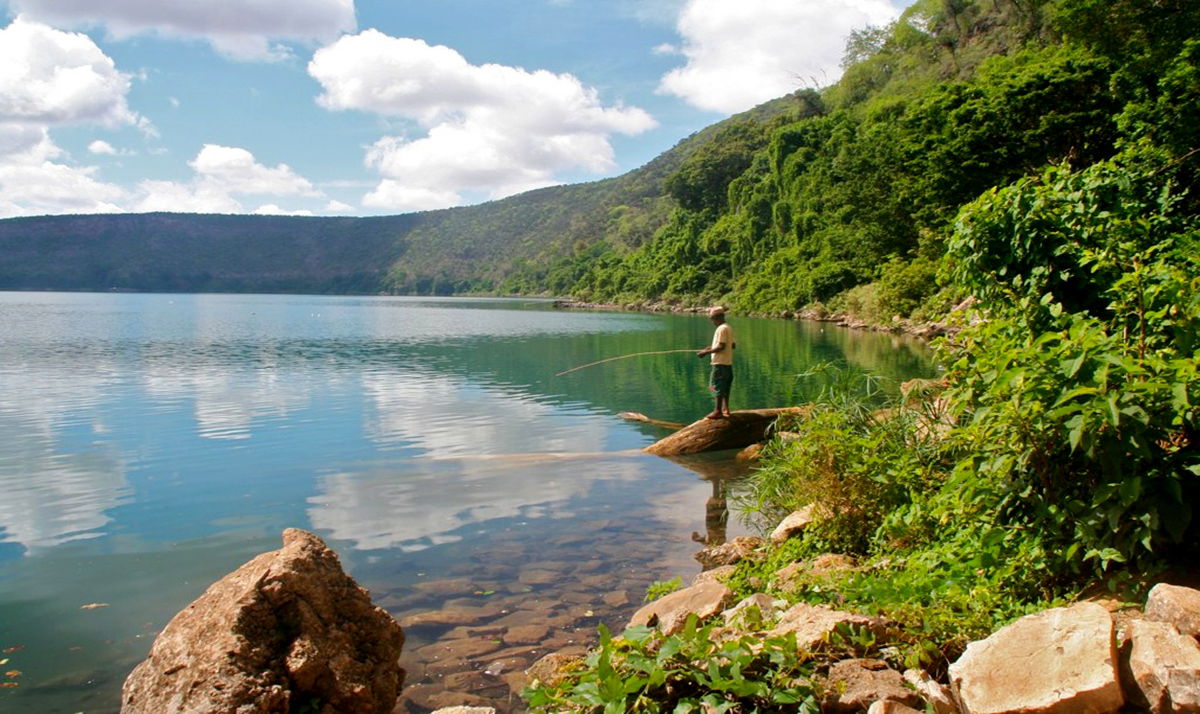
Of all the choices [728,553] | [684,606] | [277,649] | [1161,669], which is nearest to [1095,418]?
[1161,669]

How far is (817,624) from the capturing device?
14.0ft

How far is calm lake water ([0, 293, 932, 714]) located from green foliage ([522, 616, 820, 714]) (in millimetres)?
1998

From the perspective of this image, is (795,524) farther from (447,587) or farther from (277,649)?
(277,649)

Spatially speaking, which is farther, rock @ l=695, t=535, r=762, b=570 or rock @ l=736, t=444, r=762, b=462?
rock @ l=736, t=444, r=762, b=462

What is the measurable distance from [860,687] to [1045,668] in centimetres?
78

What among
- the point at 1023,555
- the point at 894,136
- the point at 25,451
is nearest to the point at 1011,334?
the point at 1023,555

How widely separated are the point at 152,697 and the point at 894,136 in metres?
61.1

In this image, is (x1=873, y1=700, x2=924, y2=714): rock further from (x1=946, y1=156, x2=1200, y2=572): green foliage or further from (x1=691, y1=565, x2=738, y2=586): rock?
(x1=691, y1=565, x2=738, y2=586): rock

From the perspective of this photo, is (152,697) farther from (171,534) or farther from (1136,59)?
(1136,59)

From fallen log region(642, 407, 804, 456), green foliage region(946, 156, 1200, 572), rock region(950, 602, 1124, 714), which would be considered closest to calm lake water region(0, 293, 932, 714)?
fallen log region(642, 407, 804, 456)

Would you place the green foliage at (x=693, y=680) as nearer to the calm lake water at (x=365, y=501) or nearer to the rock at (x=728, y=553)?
the calm lake water at (x=365, y=501)

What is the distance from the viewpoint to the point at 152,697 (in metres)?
4.48

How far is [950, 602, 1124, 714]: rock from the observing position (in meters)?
3.22

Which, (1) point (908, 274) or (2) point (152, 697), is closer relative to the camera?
(2) point (152, 697)
